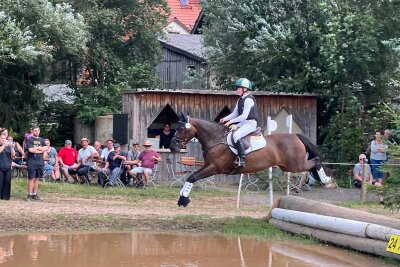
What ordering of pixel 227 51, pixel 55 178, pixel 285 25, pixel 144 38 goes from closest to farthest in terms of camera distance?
1. pixel 55 178
2. pixel 285 25
3. pixel 227 51
4. pixel 144 38

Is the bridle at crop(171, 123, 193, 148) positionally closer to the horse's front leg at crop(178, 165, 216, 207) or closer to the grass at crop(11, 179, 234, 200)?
the horse's front leg at crop(178, 165, 216, 207)

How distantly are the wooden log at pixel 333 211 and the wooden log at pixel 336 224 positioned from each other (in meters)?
0.18

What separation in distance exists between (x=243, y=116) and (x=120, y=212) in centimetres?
331

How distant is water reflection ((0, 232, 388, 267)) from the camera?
11.4 meters

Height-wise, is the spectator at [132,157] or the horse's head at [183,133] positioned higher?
the horse's head at [183,133]

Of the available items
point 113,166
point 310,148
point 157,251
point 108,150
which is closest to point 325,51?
point 108,150

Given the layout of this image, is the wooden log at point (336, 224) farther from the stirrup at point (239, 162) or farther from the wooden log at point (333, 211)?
the stirrup at point (239, 162)

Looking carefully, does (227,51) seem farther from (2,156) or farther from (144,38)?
(2,156)

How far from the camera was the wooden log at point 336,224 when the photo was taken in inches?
459

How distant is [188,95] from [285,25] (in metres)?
4.24

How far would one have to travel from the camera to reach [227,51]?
1118 inches

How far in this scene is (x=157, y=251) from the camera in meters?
12.3

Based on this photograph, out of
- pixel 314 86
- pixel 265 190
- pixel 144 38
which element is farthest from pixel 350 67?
pixel 144 38

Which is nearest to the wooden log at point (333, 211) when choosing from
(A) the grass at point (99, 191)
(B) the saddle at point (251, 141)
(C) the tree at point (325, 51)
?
(B) the saddle at point (251, 141)
